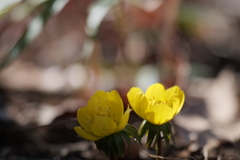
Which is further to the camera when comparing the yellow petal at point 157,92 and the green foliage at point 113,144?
the yellow petal at point 157,92

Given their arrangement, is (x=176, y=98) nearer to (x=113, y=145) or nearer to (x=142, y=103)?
(x=142, y=103)

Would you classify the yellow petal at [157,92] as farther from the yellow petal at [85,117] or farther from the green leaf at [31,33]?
the green leaf at [31,33]

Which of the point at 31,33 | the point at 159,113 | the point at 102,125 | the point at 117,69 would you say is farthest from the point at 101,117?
the point at 117,69

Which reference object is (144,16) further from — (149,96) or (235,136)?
(149,96)

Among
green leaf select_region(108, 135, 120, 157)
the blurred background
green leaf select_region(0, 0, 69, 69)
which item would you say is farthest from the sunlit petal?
green leaf select_region(0, 0, 69, 69)

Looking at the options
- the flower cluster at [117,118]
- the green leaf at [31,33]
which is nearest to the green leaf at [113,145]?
the flower cluster at [117,118]

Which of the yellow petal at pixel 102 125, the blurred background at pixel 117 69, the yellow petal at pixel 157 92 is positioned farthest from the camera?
the blurred background at pixel 117 69

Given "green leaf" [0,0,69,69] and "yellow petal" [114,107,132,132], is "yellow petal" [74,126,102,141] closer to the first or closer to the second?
"yellow petal" [114,107,132,132]

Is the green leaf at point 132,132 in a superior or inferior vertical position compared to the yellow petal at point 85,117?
Answer: inferior
